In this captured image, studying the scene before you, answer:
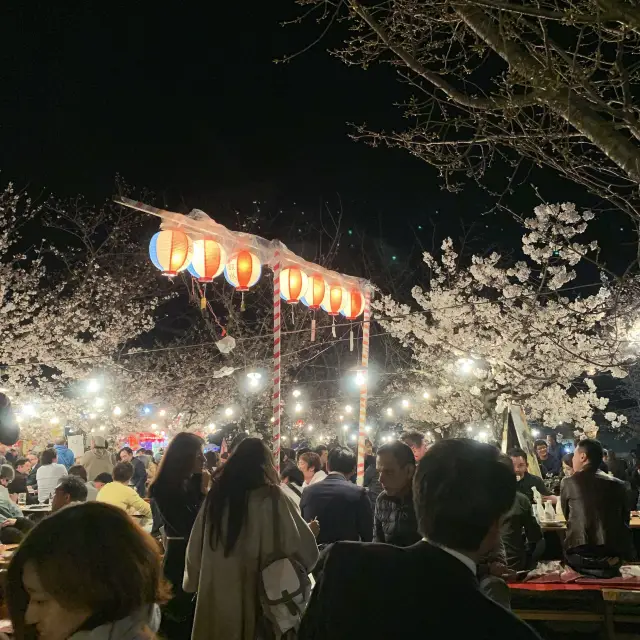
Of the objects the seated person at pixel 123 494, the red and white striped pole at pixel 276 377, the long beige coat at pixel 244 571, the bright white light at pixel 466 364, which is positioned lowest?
the long beige coat at pixel 244 571

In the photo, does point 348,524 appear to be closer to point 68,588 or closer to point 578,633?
point 578,633

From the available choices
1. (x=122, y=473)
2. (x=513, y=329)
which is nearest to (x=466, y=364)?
(x=513, y=329)

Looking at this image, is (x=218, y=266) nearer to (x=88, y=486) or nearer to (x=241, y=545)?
(x=88, y=486)

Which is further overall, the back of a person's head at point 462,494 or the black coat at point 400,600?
the back of a person's head at point 462,494

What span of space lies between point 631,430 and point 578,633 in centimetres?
3760

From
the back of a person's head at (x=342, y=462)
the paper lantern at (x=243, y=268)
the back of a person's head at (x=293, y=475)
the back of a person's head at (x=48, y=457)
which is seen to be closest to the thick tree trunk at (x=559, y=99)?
the back of a person's head at (x=342, y=462)

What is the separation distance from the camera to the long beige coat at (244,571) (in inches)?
169

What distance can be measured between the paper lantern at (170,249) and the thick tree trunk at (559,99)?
5805 mm

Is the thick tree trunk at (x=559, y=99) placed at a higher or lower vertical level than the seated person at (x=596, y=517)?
higher

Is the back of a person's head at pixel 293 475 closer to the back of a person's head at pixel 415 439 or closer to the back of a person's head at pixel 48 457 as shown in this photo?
the back of a person's head at pixel 415 439

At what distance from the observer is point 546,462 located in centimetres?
1730

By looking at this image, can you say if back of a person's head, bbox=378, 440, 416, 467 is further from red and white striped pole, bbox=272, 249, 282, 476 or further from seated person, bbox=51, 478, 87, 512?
red and white striped pole, bbox=272, 249, 282, 476

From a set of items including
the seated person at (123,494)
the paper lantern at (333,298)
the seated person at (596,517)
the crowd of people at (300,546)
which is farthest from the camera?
the paper lantern at (333,298)

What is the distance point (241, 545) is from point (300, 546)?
0.38 metres
